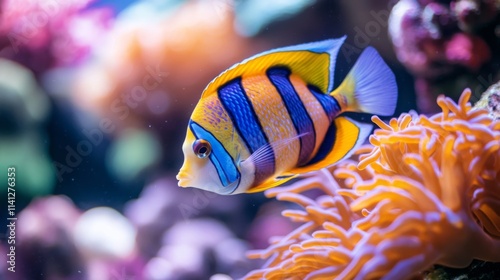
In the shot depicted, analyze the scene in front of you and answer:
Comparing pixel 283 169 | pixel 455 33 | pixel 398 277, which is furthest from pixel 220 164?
pixel 455 33

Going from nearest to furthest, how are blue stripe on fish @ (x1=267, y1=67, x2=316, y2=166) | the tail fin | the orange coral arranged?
the orange coral, blue stripe on fish @ (x1=267, y1=67, x2=316, y2=166), the tail fin

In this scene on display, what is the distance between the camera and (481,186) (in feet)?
3.23

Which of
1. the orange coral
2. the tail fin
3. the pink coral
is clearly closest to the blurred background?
the pink coral

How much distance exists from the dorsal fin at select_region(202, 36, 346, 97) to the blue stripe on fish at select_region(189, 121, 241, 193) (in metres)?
0.10

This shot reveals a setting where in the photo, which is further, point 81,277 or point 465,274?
point 81,277

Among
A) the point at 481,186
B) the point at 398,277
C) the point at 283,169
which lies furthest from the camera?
the point at 283,169

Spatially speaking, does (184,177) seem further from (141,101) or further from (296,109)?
(141,101)

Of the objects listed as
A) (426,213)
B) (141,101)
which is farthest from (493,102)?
(141,101)

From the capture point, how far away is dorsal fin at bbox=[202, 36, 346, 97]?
1048 millimetres

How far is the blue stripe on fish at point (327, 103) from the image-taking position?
115 centimetres

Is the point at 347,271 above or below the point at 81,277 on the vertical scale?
below

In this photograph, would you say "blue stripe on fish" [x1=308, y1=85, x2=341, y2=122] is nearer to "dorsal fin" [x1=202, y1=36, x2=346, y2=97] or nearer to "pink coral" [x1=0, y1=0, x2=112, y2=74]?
"dorsal fin" [x1=202, y1=36, x2=346, y2=97]

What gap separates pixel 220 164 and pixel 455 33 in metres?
1.37

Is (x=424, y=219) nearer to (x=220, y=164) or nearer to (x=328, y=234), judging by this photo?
(x=328, y=234)
